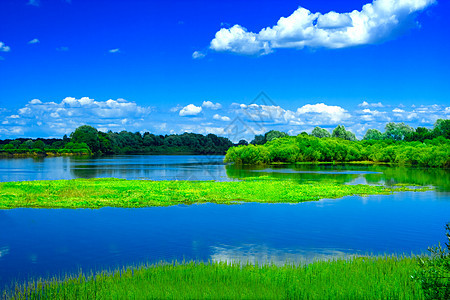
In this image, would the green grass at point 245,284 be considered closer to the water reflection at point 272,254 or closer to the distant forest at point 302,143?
the water reflection at point 272,254

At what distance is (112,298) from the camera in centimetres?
A: 1077

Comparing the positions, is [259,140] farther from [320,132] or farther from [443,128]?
[443,128]

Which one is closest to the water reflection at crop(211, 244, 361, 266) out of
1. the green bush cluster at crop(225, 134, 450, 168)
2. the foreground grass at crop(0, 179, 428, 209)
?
the foreground grass at crop(0, 179, 428, 209)

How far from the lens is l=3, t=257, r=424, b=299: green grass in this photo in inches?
433

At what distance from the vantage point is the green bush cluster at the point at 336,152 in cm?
8519

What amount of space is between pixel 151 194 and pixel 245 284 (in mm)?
22657

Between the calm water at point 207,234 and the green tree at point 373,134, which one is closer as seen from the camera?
the calm water at point 207,234

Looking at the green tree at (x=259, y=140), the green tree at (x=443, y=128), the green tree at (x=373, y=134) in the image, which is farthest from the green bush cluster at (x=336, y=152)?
the green tree at (x=373, y=134)

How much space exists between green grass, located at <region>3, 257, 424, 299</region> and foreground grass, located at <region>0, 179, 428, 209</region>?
56.2 ft

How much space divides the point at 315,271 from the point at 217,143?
16949 cm

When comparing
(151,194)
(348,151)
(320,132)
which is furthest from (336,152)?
(151,194)

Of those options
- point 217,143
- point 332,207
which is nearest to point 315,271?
point 332,207

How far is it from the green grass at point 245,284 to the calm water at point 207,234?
2.88m

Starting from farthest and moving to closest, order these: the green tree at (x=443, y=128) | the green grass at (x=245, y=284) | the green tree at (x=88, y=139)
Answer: the green tree at (x=88, y=139) < the green tree at (x=443, y=128) < the green grass at (x=245, y=284)
